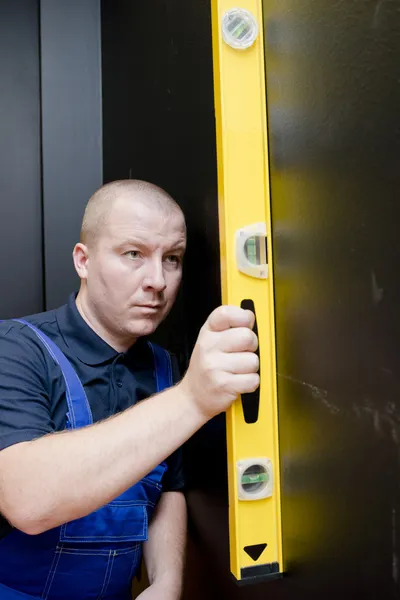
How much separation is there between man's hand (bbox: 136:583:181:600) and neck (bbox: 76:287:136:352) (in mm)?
490

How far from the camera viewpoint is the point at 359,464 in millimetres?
622

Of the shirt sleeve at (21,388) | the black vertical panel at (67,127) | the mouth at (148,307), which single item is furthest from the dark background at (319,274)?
the black vertical panel at (67,127)

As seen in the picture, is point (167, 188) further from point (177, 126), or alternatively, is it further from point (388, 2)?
point (388, 2)

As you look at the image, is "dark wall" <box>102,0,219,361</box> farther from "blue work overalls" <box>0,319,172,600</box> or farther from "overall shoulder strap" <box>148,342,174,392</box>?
"blue work overalls" <box>0,319,172,600</box>

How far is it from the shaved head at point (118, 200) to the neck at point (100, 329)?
137mm

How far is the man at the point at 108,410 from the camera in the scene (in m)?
0.79

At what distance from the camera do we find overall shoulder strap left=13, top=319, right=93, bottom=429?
40.6 inches

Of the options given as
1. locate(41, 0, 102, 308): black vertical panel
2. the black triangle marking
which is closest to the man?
the black triangle marking

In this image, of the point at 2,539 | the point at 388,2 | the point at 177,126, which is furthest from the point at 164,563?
the point at 388,2

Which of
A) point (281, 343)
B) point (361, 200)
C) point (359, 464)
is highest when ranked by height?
point (361, 200)

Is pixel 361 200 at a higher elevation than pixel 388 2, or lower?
lower

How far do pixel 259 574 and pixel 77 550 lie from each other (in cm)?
41

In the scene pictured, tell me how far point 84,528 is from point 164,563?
0.80 feet

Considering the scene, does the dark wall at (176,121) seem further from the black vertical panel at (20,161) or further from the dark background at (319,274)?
the black vertical panel at (20,161)
